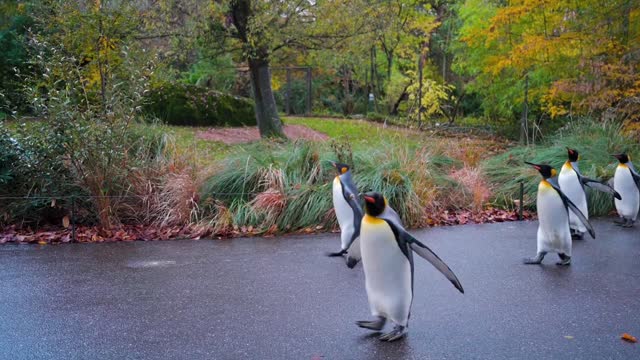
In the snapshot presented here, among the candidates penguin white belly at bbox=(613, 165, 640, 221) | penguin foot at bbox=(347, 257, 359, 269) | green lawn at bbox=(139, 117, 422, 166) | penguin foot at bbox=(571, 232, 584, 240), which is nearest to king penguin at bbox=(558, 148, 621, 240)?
penguin foot at bbox=(571, 232, 584, 240)

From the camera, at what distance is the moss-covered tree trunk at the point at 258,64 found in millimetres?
12570

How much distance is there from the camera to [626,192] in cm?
761

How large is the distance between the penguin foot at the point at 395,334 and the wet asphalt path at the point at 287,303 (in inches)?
2.5

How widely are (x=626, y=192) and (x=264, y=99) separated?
8856 mm

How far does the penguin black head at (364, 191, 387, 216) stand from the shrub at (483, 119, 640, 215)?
5363 mm

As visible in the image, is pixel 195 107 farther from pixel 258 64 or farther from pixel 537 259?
pixel 537 259

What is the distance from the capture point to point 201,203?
25.3 ft

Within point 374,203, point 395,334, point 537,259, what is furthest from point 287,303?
point 537,259

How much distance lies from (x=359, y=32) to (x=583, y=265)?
8380 millimetres

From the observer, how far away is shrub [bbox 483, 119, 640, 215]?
8766mm

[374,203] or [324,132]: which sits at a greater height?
[374,203]

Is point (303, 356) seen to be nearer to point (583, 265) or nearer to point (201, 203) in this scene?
point (583, 265)

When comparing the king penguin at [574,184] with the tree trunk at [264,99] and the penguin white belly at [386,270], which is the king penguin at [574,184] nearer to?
the penguin white belly at [386,270]

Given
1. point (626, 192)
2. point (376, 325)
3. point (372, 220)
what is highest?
point (372, 220)
